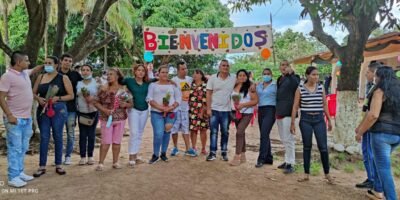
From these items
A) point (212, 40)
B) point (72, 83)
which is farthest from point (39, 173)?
point (212, 40)

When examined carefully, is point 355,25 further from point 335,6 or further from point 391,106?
point 391,106

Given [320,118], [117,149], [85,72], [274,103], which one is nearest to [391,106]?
[320,118]

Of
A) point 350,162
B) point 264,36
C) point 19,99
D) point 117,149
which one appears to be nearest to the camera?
point 19,99

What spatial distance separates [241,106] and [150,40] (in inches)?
124

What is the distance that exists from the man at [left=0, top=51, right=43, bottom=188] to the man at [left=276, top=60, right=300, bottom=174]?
11.3 ft

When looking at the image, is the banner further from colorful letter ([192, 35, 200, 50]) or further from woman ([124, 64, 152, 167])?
woman ([124, 64, 152, 167])

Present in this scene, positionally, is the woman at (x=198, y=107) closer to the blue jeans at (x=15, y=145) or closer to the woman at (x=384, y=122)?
the blue jeans at (x=15, y=145)

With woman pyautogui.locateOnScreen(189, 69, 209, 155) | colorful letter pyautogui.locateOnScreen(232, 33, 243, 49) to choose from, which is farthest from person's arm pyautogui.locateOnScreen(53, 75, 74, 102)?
colorful letter pyautogui.locateOnScreen(232, 33, 243, 49)

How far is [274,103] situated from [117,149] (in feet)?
8.11

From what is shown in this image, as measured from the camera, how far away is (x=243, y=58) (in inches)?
1216

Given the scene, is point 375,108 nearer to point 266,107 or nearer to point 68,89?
point 266,107

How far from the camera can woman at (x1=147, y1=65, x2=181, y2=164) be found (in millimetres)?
5637

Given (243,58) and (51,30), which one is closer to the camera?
(51,30)

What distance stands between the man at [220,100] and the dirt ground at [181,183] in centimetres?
48
